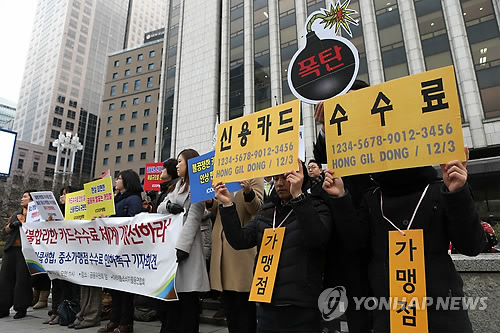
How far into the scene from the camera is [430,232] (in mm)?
1767

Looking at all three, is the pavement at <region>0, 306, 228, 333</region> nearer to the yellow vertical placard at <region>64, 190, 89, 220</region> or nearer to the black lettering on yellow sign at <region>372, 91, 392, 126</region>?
the yellow vertical placard at <region>64, 190, 89, 220</region>

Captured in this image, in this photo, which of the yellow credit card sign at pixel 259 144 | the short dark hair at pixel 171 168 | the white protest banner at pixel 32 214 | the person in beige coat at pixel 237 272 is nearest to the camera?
the yellow credit card sign at pixel 259 144

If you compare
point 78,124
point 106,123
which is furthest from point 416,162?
point 78,124

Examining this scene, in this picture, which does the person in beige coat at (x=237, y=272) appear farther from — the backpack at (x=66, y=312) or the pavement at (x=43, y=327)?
the backpack at (x=66, y=312)

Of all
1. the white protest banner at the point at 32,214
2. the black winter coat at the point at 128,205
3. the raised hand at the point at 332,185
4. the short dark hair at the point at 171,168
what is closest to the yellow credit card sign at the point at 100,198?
the black winter coat at the point at 128,205

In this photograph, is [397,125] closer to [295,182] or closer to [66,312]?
[295,182]

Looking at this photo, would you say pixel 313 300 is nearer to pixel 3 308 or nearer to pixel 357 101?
pixel 357 101

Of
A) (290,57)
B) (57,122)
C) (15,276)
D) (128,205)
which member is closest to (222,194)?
(128,205)

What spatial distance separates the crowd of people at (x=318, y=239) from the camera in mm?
1687

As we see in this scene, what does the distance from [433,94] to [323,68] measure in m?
1.71

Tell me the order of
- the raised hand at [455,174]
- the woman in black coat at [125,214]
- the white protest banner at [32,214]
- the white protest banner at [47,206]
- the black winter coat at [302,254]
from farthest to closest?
the white protest banner at [32,214] → the white protest banner at [47,206] → the woman in black coat at [125,214] → the black winter coat at [302,254] → the raised hand at [455,174]

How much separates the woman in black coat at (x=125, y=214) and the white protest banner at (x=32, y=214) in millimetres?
1926

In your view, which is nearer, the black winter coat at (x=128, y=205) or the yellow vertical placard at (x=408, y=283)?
the yellow vertical placard at (x=408, y=283)

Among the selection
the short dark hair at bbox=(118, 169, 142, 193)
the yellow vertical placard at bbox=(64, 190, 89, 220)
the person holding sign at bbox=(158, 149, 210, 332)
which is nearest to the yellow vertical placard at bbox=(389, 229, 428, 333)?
the person holding sign at bbox=(158, 149, 210, 332)
